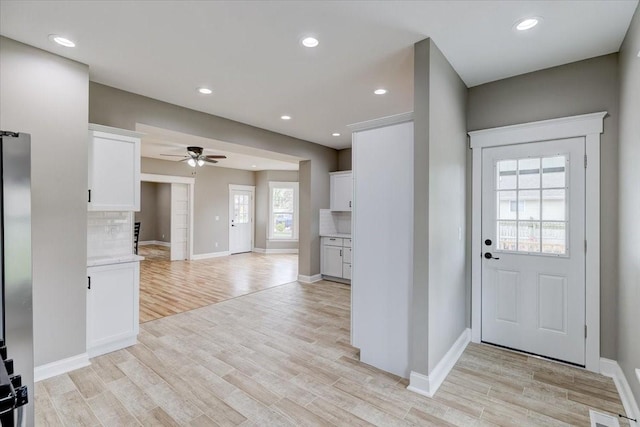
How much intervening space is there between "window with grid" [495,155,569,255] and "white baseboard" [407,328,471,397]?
3.91 feet

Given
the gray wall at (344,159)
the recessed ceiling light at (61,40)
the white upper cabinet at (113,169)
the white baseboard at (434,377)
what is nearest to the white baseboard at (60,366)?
the white upper cabinet at (113,169)

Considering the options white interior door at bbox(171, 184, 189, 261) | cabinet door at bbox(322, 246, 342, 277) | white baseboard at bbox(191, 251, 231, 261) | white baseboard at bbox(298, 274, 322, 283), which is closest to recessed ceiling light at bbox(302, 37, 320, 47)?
cabinet door at bbox(322, 246, 342, 277)

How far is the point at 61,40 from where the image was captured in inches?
95.3

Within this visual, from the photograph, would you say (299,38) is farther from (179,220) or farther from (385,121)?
(179,220)

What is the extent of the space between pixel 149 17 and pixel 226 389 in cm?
281

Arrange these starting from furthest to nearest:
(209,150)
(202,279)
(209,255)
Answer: (209,255), (209,150), (202,279)

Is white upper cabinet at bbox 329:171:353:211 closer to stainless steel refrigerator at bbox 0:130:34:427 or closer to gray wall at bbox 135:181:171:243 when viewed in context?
stainless steel refrigerator at bbox 0:130:34:427

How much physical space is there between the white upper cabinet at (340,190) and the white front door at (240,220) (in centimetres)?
434

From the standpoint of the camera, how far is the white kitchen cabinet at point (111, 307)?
2.87 metres

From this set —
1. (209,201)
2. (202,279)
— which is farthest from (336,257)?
(209,201)

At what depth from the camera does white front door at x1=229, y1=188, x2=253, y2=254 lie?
957cm

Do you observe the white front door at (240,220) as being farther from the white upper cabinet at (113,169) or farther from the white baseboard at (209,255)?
the white upper cabinet at (113,169)

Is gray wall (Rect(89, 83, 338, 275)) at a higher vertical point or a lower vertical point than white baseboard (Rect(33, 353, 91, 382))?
higher

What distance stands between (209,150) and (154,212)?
5493 mm
